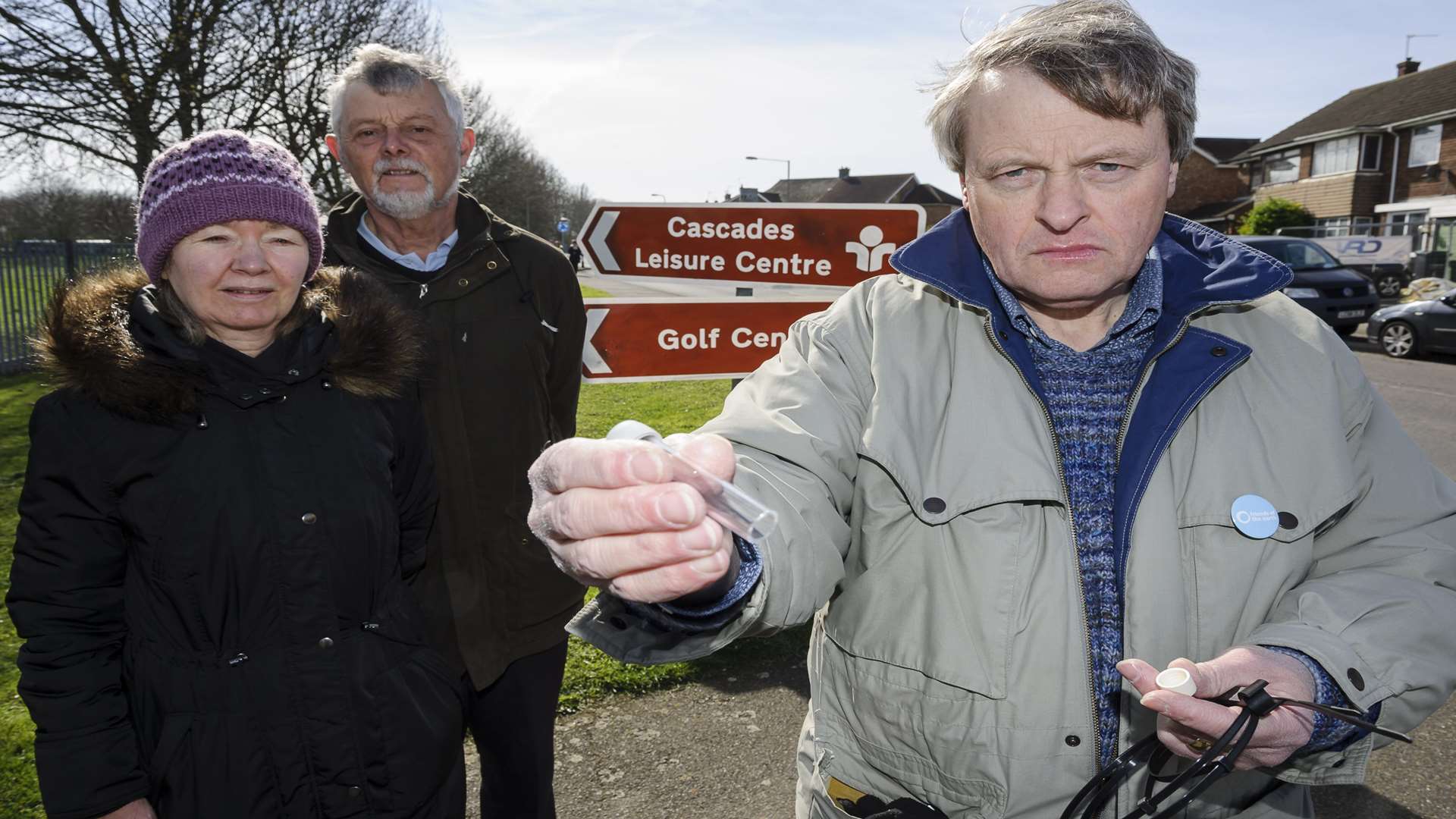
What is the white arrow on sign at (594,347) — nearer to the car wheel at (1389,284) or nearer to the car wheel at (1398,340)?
the car wheel at (1398,340)

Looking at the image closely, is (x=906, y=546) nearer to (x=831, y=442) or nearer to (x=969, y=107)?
(x=831, y=442)

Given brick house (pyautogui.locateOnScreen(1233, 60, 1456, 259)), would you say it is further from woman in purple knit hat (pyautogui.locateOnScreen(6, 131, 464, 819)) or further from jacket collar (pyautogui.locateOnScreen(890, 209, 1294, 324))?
woman in purple knit hat (pyautogui.locateOnScreen(6, 131, 464, 819))

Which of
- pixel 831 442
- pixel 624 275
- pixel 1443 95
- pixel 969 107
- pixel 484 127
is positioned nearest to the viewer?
pixel 831 442

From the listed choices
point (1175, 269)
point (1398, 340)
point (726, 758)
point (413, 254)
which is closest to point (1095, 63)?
point (1175, 269)

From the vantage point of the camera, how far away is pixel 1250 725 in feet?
4.17

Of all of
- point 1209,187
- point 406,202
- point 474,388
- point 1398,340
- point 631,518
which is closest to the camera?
point 631,518

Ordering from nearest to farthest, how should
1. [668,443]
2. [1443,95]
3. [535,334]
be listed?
[668,443], [535,334], [1443,95]

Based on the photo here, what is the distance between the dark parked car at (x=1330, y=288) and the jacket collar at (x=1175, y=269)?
1745 centimetres

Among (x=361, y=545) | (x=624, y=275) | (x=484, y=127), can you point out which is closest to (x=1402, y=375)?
(x=624, y=275)

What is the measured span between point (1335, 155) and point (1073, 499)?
147 ft

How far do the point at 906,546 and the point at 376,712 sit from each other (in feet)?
4.38

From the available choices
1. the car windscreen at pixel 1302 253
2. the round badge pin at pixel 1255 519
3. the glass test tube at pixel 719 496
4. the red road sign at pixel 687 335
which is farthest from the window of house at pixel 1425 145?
the glass test tube at pixel 719 496

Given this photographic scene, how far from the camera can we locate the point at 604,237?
13.8ft

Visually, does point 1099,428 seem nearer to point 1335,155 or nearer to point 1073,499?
point 1073,499
